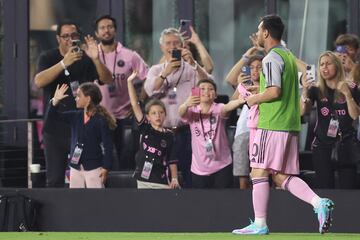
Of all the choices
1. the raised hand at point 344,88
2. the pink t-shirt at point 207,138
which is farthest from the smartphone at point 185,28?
the raised hand at point 344,88

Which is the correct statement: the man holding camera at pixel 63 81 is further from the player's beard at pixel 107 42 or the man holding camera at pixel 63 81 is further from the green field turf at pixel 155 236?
the green field turf at pixel 155 236

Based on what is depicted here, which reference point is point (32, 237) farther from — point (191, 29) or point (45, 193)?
point (191, 29)

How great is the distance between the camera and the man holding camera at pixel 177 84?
14867mm

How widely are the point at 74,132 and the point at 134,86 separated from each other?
1474 mm

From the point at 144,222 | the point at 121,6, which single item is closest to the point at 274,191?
the point at 144,222

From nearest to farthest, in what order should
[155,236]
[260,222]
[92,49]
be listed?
[260,222]
[155,236]
[92,49]

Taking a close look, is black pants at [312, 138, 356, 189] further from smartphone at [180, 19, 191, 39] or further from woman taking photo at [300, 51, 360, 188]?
smartphone at [180, 19, 191, 39]

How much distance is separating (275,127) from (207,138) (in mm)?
2672

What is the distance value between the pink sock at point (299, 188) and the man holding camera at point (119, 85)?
4012mm

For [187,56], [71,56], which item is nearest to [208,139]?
[187,56]

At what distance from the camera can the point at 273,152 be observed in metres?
11.7

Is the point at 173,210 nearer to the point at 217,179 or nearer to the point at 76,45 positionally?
the point at 217,179

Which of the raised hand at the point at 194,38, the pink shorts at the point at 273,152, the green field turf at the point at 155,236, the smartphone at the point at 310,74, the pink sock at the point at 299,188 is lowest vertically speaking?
the green field turf at the point at 155,236

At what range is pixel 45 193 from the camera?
14438mm
